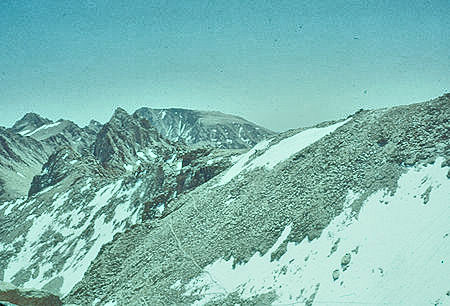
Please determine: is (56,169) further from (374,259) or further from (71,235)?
(374,259)

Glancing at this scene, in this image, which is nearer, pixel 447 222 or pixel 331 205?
pixel 447 222

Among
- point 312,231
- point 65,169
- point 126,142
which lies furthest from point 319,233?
point 126,142

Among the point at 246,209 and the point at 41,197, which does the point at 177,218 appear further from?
the point at 41,197

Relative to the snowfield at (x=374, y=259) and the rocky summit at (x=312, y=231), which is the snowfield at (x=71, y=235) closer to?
the rocky summit at (x=312, y=231)

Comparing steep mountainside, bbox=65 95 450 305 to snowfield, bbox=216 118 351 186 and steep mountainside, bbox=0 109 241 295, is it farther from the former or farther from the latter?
steep mountainside, bbox=0 109 241 295

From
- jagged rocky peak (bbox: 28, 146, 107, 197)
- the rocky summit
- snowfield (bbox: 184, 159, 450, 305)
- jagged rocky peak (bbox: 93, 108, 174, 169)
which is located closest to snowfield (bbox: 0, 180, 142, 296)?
jagged rocky peak (bbox: 28, 146, 107, 197)

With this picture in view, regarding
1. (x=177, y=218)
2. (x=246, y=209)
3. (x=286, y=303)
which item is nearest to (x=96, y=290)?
(x=177, y=218)
